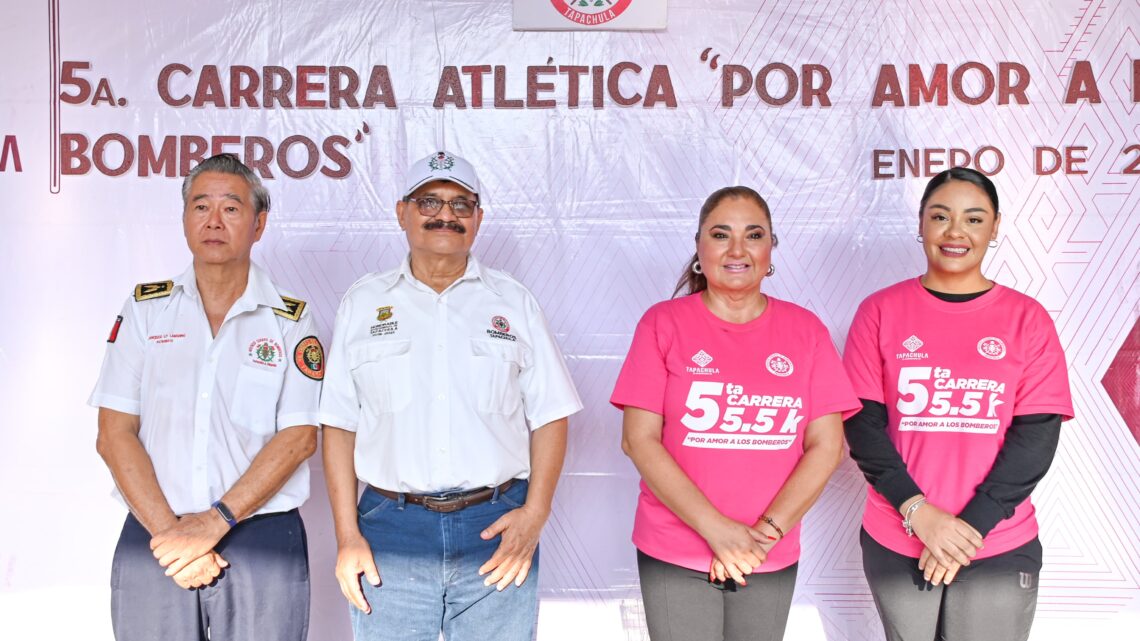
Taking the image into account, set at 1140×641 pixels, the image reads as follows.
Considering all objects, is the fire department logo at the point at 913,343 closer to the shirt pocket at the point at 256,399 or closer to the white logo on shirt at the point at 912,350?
the white logo on shirt at the point at 912,350

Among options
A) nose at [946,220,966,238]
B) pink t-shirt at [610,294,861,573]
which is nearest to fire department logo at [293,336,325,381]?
pink t-shirt at [610,294,861,573]

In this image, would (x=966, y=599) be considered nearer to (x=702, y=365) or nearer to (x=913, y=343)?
(x=913, y=343)

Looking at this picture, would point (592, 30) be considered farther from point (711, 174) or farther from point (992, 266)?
point (992, 266)

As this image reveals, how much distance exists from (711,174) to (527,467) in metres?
1.31

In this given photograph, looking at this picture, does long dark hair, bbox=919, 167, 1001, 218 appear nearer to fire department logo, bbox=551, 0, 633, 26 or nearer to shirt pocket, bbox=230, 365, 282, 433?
fire department logo, bbox=551, 0, 633, 26

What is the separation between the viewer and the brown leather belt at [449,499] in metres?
2.12

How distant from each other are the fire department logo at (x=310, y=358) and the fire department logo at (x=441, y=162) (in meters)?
0.53

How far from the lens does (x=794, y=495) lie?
6.91ft

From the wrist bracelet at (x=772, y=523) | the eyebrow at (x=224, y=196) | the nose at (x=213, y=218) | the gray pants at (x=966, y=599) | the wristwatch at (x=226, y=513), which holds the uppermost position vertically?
the eyebrow at (x=224, y=196)

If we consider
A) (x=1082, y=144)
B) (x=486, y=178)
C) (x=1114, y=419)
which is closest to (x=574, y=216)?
(x=486, y=178)

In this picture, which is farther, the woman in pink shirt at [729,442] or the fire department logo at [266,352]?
the fire department logo at [266,352]

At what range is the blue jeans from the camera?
6.90 ft

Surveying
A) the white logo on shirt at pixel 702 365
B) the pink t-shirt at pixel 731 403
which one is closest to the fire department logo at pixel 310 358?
the pink t-shirt at pixel 731 403

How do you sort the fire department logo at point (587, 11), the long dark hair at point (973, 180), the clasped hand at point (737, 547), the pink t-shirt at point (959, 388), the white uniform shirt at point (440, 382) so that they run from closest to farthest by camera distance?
the clasped hand at point (737, 547)
the white uniform shirt at point (440, 382)
the pink t-shirt at point (959, 388)
the long dark hair at point (973, 180)
the fire department logo at point (587, 11)
